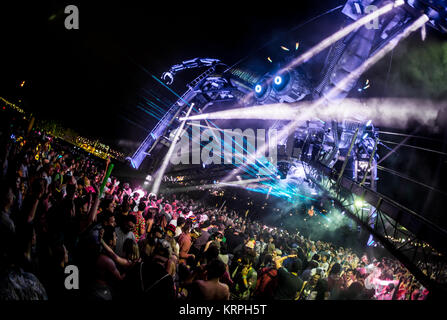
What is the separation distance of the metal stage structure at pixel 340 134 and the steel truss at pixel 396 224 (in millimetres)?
14

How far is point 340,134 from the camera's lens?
6812 mm

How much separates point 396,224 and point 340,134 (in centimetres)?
337

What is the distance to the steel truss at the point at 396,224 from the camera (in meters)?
3.16

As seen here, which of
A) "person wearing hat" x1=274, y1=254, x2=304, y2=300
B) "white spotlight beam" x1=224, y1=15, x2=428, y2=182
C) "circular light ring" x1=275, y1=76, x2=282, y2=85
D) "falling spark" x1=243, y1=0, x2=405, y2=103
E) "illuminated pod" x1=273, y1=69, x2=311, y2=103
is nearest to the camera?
"person wearing hat" x1=274, y1=254, x2=304, y2=300

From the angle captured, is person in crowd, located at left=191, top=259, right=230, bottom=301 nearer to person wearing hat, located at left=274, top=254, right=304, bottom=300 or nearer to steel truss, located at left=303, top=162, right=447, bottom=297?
person wearing hat, located at left=274, top=254, right=304, bottom=300

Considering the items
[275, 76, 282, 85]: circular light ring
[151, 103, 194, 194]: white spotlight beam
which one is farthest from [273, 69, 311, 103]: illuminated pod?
[151, 103, 194, 194]: white spotlight beam

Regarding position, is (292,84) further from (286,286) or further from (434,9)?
(286,286)

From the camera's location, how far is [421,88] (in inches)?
293

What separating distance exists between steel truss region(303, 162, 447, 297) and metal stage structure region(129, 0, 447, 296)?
1 centimetres

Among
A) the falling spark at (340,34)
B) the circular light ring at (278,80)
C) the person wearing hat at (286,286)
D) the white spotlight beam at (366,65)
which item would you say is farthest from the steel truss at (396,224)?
the falling spark at (340,34)

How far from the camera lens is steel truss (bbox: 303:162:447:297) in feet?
10.4

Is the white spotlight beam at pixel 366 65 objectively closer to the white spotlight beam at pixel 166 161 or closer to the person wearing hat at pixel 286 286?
the person wearing hat at pixel 286 286

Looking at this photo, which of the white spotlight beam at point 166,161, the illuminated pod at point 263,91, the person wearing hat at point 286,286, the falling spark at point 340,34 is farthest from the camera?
the white spotlight beam at point 166,161
